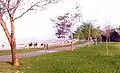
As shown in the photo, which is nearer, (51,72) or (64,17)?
(51,72)

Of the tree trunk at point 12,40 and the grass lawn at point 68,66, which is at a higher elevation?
the tree trunk at point 12,40

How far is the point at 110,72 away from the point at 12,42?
12037 mm

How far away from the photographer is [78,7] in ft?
204

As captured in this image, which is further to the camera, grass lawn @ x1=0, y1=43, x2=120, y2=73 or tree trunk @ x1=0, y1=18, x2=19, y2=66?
tree trunk @ x1=0, y1=18, x2=19, y2=66

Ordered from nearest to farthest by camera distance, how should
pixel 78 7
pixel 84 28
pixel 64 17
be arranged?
pixel 78 7, pixel 64 17, pixel 84 28

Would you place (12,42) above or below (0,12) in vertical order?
below

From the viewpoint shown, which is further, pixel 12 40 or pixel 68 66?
pixel 12 40

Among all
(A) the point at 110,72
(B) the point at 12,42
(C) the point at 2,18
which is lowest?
(A) the point at 110,72

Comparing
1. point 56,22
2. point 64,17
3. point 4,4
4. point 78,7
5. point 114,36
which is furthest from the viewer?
point 114,36

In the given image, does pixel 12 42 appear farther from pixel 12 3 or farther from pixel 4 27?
pixel 12 3

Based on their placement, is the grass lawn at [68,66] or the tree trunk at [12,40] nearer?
the grass lawn at [68,66]

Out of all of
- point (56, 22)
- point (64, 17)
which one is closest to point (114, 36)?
point (56, 22)

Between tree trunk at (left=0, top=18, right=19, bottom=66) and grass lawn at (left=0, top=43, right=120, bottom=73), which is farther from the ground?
tree trunk at (left=0, top=18, right=19, bottom=66)

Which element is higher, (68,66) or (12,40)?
(12,40)
